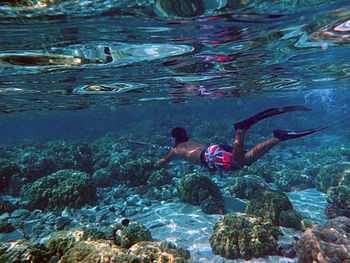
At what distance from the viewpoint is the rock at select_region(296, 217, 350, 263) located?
6.38 m

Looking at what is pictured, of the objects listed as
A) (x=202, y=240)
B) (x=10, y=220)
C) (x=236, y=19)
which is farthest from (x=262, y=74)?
(x=10, y=220)

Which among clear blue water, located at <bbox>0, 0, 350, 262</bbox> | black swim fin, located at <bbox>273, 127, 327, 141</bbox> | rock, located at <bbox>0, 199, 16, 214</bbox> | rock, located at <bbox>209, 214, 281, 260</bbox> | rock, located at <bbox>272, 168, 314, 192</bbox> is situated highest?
clear blue water, located at <bbox>0, 0, 350, 262</bbox>

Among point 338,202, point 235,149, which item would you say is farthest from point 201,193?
point 338,202

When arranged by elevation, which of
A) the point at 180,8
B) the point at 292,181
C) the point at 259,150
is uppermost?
the point at 180,8

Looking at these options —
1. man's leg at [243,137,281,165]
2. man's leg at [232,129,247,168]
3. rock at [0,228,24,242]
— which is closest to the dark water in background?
Result: man's leg at [232,129,247,168]

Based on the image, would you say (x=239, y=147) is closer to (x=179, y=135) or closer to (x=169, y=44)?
(x=179, y=135)

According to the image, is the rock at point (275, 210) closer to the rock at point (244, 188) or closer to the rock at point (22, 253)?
the rock at point (244, 188)

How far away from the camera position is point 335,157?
2150 cm

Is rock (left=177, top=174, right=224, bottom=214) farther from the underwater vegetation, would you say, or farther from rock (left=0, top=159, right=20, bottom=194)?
rock (left=0, top=159, right=20, bottom=194)

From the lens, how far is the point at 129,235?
7.54 meters

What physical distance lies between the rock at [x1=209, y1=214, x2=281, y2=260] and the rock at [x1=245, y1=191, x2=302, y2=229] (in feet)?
4.67

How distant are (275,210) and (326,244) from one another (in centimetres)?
333

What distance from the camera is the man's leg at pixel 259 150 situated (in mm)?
9086

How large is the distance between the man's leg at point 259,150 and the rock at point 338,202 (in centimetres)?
375
